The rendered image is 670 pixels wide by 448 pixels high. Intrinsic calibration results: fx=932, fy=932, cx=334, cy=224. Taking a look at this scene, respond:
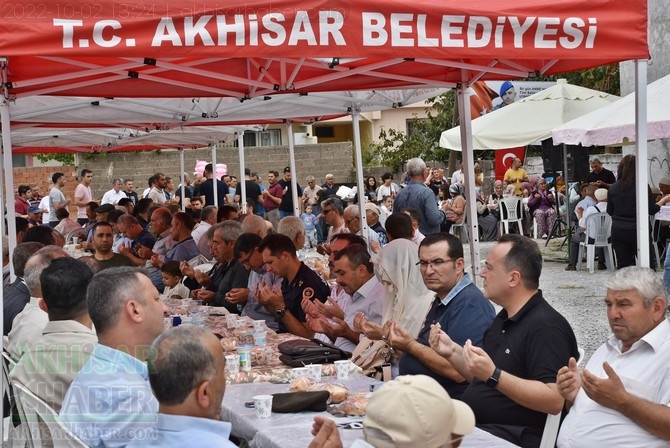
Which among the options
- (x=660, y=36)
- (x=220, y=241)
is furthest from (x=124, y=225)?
(x=660, y=36)

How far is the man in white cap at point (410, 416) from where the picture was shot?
8.03 ft

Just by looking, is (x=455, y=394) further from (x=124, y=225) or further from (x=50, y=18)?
(x=124, y=225)

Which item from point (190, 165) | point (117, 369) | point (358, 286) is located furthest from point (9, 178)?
point (190, 165)

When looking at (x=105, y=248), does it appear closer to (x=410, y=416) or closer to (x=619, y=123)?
(x=619, y=123)

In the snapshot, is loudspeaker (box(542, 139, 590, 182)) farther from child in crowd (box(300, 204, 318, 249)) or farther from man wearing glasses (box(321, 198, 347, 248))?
child in crowd (box(300, 204, 318, 249))

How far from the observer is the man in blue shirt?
11.1 meters

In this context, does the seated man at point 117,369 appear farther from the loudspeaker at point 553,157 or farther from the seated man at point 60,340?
the loudspeaker at point 553,157

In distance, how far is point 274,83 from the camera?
7004 millimetres

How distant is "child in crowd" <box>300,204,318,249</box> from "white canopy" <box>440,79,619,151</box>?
23.9 ft

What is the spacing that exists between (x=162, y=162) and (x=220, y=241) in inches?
824

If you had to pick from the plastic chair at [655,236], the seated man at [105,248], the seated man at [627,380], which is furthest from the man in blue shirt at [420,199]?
the seated man at [627,380]

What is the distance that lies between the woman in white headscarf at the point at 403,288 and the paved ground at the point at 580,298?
366 cm

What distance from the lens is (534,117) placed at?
49.0ft

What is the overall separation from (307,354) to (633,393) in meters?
1.87
